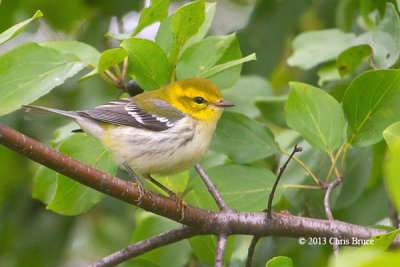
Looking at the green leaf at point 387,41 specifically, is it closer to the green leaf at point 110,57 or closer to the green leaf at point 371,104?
the green leaf at point 371,104

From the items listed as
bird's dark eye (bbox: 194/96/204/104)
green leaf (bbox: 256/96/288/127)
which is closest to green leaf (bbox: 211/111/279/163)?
green leaf (bbox: 256/96/288/127)

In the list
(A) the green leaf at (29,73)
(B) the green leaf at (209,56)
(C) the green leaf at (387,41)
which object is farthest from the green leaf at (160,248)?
(C) the green leaf at (387,41)

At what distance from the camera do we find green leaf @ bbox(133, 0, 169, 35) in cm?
241

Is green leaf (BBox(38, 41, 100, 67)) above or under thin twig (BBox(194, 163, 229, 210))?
above

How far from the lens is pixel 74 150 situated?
2482 mm

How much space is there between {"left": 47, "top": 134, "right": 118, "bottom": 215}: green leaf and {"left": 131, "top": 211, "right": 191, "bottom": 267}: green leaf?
1.02 ft

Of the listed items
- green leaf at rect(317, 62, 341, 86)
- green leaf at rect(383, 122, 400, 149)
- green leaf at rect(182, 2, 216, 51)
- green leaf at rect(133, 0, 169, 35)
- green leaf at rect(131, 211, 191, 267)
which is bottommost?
green leaf at rect(131, 211, 191, 267)

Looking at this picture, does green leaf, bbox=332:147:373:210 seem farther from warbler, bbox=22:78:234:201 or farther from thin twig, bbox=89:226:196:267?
thin twig, bbox=89:226:196:267

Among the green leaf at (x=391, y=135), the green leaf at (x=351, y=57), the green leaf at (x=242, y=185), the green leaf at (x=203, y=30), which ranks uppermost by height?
the green leaf at (x=391, y=135)

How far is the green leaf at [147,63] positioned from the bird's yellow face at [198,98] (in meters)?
0.32

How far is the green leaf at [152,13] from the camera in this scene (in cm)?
241

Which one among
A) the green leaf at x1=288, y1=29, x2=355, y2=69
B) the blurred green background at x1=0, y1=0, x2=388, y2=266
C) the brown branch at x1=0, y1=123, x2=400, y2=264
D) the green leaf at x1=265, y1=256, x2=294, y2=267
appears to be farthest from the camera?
the blurred green background at x1=0, y1=0, x2=388, y2=266

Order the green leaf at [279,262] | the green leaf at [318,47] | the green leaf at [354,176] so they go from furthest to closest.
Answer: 1. the green leaf at [318,47]
2. the green leaf at [354,176]
3. the green leaf at [279,262]

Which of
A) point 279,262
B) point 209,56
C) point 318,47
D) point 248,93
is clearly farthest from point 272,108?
point 279,262
